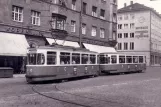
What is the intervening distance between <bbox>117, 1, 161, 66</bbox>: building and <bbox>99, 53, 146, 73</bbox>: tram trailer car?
32.3 metres

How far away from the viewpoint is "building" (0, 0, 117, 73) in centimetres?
2466

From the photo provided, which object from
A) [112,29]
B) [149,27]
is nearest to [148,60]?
[149,27]

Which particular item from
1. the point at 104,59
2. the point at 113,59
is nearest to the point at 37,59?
the point at 104,59

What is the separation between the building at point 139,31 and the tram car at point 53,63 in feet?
149

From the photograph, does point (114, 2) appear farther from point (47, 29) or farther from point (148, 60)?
point (148, 60)

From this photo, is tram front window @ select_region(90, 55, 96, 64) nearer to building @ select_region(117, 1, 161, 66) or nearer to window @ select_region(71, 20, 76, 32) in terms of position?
window @ select_region(71, 20, 76, 32)

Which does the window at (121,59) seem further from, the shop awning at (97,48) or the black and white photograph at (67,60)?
the shop awning at (97,48)

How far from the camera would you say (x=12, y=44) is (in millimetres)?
24297

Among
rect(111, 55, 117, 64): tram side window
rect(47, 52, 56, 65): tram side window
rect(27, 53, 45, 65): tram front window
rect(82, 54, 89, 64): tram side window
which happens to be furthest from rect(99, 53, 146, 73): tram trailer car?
rect(27, 53, 45, 65): tram front window

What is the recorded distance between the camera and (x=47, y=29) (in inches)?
1150

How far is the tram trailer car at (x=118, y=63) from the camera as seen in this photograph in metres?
27.8

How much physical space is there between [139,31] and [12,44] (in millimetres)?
47284

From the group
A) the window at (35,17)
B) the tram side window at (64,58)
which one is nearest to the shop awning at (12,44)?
the window at (35,17)

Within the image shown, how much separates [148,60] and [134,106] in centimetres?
5687
